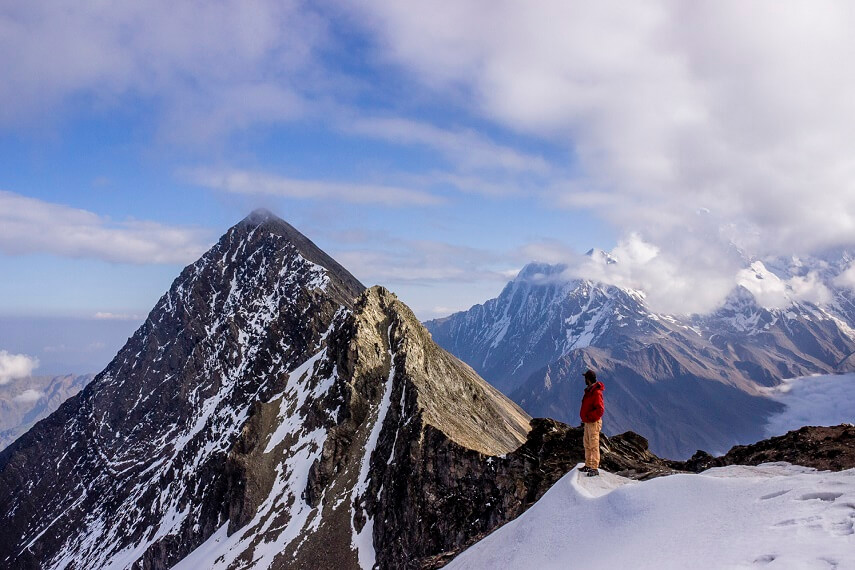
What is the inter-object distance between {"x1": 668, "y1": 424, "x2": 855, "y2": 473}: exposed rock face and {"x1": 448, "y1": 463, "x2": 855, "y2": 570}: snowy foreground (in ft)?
12.6

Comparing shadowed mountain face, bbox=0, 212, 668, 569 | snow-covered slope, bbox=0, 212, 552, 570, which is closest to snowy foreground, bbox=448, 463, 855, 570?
shadowed mountain face, bbox=0, 212, 668, 569

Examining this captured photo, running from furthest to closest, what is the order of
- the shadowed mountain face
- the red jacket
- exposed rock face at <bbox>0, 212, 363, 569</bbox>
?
exposed rock face at <bbox>0, 212, 363, 569</bbox>
the shadowed mountain face
the red jacket

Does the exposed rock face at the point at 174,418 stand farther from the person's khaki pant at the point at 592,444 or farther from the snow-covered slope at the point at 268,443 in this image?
the person's khaki pant at the point at 592,444

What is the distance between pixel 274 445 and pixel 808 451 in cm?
8702

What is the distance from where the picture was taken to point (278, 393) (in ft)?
361

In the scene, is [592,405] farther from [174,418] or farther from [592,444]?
[174,418]

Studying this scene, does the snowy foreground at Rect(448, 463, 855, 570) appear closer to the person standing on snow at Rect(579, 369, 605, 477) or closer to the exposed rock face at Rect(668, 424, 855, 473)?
the person standing on snow at Rect(579, 369, 605, 477)

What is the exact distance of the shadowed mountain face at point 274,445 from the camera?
5862cm

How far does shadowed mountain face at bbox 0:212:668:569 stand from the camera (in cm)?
5862

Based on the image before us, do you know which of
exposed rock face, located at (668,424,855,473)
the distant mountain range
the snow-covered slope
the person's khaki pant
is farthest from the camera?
the snow-covered slope

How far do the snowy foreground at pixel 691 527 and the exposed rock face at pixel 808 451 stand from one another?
12.6 ft

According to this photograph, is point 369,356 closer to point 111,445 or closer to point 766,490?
point 766,490

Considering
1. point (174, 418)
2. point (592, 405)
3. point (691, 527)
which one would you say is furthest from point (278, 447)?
point (691, 527)

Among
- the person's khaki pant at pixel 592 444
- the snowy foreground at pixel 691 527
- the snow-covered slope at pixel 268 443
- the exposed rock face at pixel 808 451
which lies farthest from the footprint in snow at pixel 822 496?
the snow-covered slope at pixel 268 443
